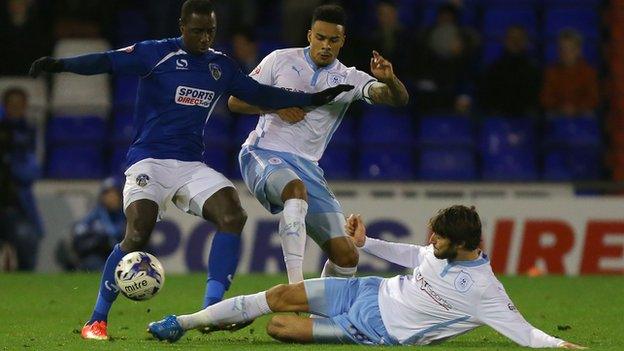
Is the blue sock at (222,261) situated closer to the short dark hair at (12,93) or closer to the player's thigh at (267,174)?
the player's thigh at (267,174)

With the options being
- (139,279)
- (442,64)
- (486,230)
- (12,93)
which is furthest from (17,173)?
(139,279)

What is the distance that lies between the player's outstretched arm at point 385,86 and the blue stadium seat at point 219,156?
21.1 feet

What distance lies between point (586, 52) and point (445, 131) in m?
2.38

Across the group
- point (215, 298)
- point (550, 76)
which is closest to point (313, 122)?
point (215, 298)

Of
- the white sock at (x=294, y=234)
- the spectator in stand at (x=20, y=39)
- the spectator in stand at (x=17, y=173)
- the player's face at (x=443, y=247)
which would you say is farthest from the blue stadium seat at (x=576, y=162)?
the player's face at (x=443, y=247)

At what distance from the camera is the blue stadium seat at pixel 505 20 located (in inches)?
687

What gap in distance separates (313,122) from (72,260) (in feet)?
20.5

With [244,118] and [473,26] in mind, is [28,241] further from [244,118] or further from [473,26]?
[473,26]

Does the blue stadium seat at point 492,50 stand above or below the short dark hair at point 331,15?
below

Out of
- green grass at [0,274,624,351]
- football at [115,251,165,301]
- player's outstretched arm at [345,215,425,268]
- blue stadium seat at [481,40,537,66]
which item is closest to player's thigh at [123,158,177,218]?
football at [115,251,165,301]

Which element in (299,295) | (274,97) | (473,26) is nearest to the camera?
(299,295)

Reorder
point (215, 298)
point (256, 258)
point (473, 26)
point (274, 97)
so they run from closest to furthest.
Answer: point (215, 298), point (274, 97), point (256, 258), point (473, 26)

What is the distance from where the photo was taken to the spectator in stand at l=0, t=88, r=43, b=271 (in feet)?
49.7

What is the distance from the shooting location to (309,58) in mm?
9797
